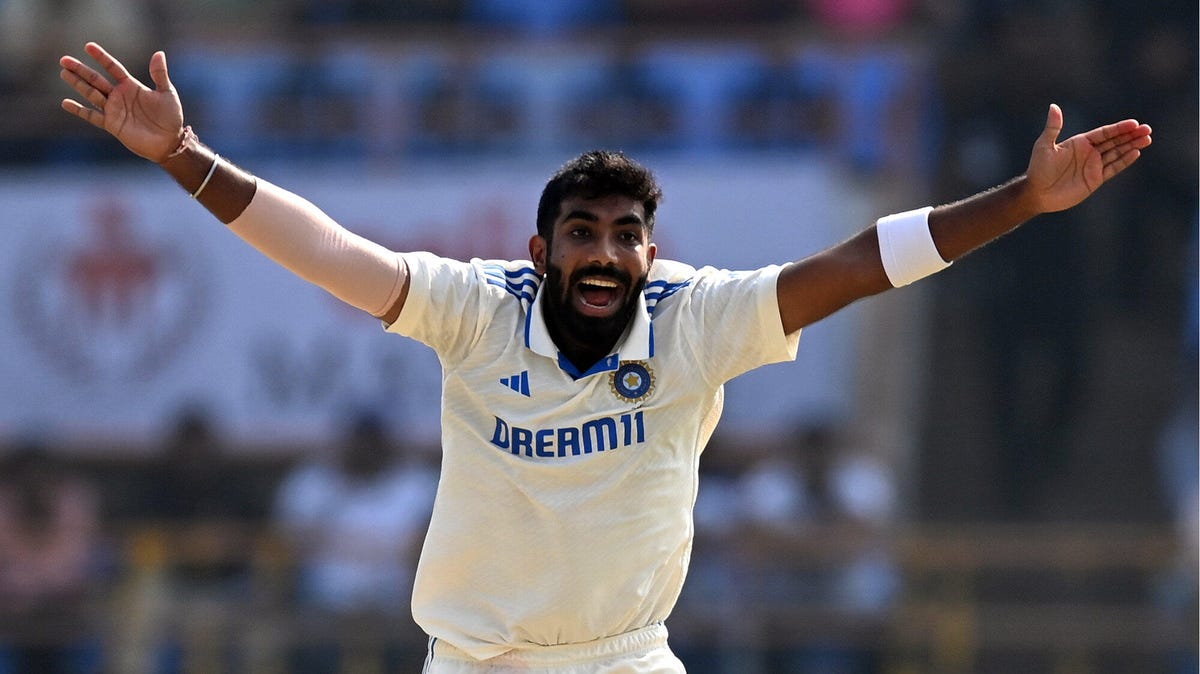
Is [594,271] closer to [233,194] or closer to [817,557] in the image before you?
[233,194]

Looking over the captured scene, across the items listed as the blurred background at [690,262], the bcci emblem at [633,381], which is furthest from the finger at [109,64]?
the blurred background at [690,262]

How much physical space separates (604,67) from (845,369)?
2.83 m

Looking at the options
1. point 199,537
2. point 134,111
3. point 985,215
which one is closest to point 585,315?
point 985,215

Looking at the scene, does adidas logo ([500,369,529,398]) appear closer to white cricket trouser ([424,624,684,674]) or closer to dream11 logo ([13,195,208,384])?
white cricket trouser ([424,624,684,674])

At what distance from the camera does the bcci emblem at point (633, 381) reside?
509 centimetres

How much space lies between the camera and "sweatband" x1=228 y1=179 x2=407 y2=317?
5.00m

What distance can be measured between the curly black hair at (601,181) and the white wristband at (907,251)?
63 cm

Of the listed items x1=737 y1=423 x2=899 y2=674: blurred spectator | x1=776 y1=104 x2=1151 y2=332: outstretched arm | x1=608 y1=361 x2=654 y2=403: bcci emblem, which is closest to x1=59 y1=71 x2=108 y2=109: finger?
x1=608 y1=361 x2=654 y2=403: bcci emblem

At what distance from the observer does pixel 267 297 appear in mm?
14195

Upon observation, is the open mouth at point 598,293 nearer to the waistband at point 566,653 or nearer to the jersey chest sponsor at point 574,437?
the jersey chest sponsor at point 574,437

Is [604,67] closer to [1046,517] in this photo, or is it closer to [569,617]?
[1046,517]

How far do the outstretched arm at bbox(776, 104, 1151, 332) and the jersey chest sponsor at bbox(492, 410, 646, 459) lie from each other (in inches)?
19.6

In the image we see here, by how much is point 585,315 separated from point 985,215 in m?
1.07

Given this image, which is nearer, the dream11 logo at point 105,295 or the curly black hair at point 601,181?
the curly black hair at point 601,181
